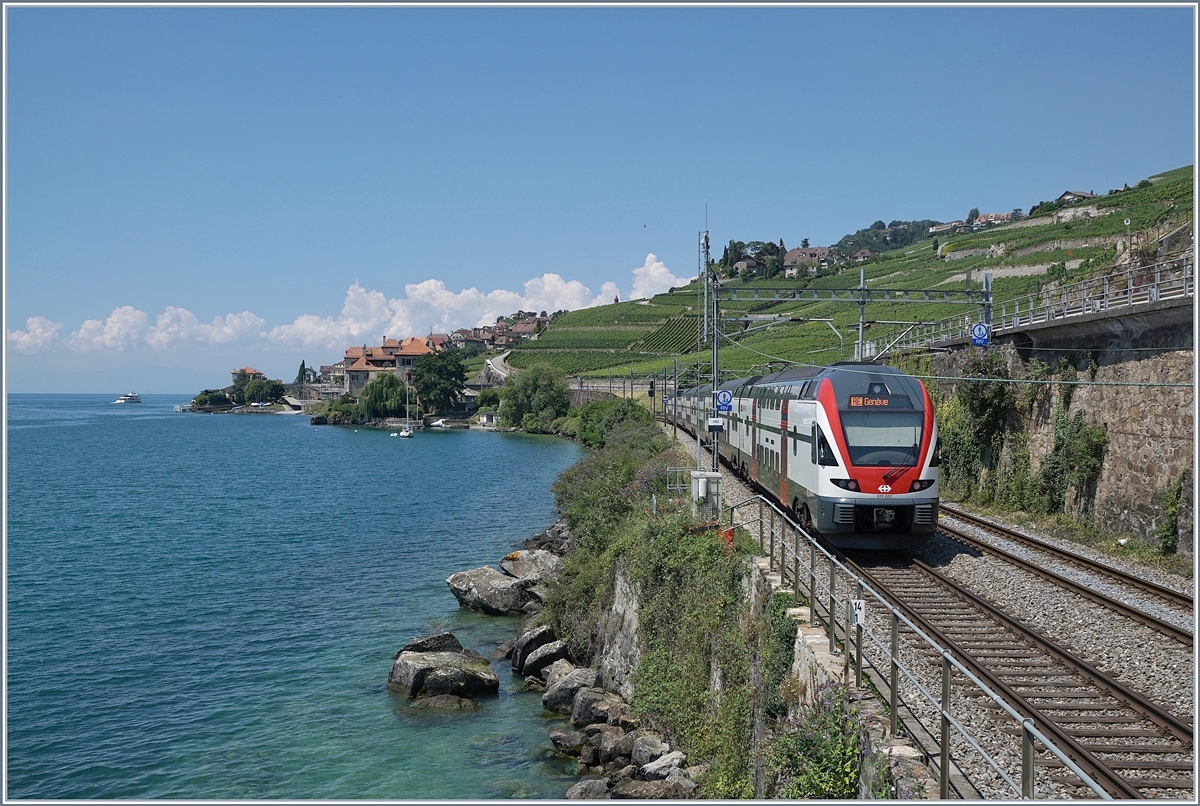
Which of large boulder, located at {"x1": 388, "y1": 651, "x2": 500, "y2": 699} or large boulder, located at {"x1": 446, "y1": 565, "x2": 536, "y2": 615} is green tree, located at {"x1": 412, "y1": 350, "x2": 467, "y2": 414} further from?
large boulder, located at {"x1": 388, "y1": 651, "x2": 500, "y2": 699}

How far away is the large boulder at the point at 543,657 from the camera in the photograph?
74.0ft

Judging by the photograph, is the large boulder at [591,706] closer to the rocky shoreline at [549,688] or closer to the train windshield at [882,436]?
the rocky shoreline at [549,688]

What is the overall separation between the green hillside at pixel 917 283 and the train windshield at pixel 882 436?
880 inches

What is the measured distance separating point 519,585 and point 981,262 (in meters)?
82.3

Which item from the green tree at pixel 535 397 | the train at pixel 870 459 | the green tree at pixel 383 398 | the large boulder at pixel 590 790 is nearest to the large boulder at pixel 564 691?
the large boulder at pixel 590 790

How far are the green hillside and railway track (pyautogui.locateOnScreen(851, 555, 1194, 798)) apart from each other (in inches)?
1065

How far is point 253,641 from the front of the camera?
2584 cm

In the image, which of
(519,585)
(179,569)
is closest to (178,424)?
(179,569)

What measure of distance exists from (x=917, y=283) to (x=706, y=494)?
80869 millimetres

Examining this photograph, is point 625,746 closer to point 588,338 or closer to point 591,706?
point 591,706

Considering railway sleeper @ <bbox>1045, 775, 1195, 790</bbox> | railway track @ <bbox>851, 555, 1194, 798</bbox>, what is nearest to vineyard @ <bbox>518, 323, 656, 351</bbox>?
railway track @ <bbox>851, 555, 1194, 798</bbox>

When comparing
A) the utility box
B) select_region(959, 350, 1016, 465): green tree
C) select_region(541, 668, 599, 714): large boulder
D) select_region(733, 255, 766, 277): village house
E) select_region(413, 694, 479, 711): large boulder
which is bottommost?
select_region(413, 694, 479, 711): large boulder

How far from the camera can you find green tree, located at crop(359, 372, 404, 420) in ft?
447

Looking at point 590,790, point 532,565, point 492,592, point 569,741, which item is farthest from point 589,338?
point 590,790
